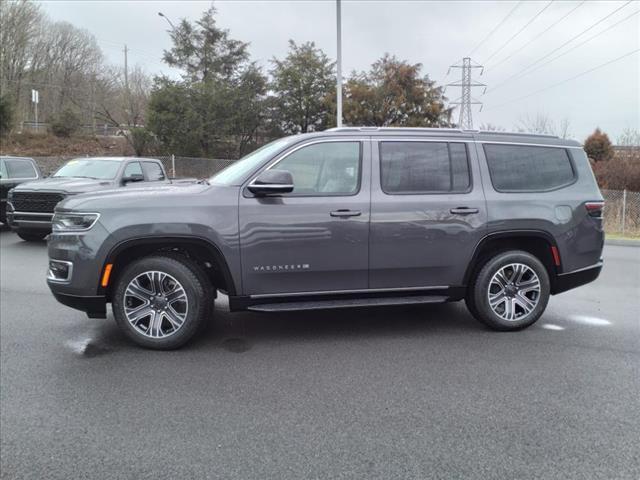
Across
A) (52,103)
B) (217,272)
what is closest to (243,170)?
(217,272)

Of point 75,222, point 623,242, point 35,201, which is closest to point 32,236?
point 35,201

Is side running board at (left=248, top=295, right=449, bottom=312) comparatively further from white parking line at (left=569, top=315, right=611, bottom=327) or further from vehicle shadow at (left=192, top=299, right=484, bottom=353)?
white parking line at (left=569, top=315, right=611, bottom=327)

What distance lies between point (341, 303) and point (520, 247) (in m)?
2.02

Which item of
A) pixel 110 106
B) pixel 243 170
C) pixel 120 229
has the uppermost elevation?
pixel 110 106

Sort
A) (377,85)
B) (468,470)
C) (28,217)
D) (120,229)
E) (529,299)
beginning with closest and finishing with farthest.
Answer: (468,470), (120,229), (529,299), (28,217), (377,85)

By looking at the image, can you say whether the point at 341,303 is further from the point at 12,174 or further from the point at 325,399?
the point at 12,174

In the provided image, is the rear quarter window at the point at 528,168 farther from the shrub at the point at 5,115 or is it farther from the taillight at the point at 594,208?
the shrub at the point at 5,115

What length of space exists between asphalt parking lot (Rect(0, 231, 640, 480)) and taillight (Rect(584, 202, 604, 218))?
121 centimetres

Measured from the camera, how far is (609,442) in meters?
2.99

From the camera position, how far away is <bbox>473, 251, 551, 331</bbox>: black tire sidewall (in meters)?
4.88

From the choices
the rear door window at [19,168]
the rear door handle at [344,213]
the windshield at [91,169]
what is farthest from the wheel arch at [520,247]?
the rear door window at [19,168]

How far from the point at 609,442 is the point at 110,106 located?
3932cm

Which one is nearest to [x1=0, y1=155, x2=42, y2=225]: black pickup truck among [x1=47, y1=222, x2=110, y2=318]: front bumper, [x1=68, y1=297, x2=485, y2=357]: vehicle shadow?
[x1=68, y1=297, x2=485, y2=357]: vehicle shadow

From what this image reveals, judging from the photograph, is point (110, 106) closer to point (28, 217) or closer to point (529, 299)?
point (28, 217)
